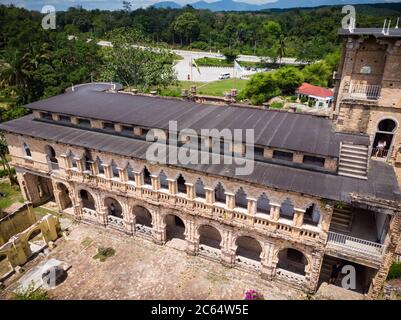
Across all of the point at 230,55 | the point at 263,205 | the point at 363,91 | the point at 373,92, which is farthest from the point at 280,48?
the point at 263,205

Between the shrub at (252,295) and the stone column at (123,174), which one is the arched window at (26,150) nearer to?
the stone column at (123,174)

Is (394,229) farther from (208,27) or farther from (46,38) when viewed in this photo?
(208,27)

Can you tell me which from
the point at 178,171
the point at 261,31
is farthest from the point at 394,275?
the point at 261,31

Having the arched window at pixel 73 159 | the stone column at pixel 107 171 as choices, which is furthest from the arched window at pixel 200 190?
the arched window at pixel 73 159

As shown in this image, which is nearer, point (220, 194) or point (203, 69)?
point (220, 194)

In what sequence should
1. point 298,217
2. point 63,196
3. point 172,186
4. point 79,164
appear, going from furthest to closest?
point 63,196
point 79,164
point 172,186
point 298,217

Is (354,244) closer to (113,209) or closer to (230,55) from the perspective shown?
(113,209)

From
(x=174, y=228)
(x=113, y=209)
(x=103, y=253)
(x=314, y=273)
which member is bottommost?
(x=103, y=253)

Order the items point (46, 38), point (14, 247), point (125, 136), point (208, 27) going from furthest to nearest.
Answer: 1. point (208, 27)
2. point (46, 38)
3. point (125, 136)
4. point (14, 247)
